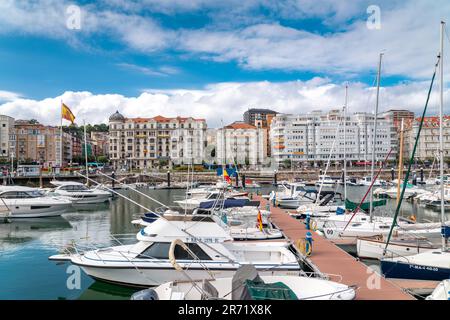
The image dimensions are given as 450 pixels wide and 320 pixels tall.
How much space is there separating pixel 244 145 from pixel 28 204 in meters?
83.8

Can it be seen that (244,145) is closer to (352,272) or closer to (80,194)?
(80,194)

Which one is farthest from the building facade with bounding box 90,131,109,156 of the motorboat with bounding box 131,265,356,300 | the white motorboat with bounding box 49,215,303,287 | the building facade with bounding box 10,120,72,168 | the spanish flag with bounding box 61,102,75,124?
the motorboat with bounding box 131,265,356,300

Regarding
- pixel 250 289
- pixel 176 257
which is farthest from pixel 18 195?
pixel 250 289

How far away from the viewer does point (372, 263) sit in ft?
55.9

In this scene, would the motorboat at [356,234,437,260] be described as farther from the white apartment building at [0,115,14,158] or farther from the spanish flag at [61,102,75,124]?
the white apartment building at [0,115,14,158]

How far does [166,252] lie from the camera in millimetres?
13047

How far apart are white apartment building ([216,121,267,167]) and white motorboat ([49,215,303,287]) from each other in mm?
92274

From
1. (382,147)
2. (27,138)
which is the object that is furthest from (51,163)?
(382,147)

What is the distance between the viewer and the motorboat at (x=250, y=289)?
878cm

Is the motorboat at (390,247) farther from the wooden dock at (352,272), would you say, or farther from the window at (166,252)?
the window at (166,252)

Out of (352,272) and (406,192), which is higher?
(352,272)

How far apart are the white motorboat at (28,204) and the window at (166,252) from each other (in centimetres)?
2135

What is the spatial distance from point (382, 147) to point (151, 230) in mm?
108928

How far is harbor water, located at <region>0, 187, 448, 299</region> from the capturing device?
1366cm
